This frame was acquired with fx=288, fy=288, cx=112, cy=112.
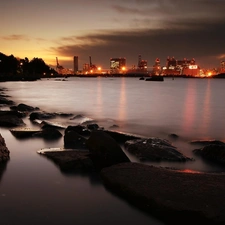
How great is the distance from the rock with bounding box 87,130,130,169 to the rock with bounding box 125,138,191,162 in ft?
4.05

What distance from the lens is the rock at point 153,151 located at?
8539 millimetres

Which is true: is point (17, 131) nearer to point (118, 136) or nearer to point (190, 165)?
Answer: point (118, 136)

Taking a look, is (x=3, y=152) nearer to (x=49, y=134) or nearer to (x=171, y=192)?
(x=49, y=134)

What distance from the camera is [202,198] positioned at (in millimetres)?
→ 5254

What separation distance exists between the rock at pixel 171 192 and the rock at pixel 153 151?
1593 millimetres

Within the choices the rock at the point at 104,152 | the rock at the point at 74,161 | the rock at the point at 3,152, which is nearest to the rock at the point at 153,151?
the rock at the point at 104,152

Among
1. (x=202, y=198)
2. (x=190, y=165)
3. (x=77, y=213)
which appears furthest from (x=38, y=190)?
(x=190, y=165)

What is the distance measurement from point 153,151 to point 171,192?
10.9ft

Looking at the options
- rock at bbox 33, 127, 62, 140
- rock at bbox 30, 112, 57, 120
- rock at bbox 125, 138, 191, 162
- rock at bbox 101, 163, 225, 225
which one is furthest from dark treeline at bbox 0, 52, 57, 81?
rock at bbox 101, 163, 225, 225

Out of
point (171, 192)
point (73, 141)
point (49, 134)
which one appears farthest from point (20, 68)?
point (171, 192)

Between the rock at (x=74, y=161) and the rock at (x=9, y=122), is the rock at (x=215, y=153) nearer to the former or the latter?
the rock at (x=74, y=161)

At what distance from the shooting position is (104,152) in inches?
297

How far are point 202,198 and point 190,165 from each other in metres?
3.17

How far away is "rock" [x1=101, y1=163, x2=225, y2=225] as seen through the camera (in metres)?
4.92
